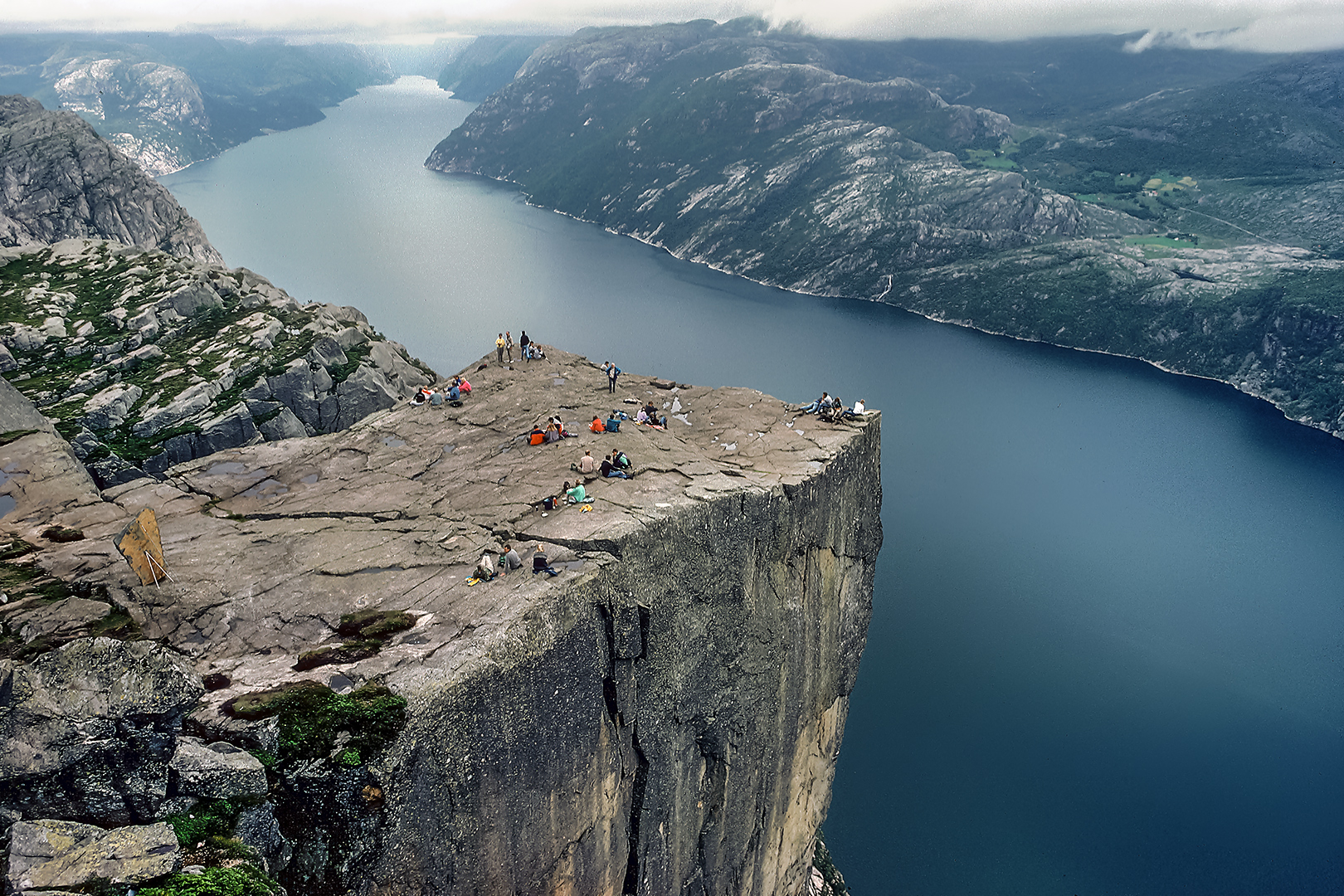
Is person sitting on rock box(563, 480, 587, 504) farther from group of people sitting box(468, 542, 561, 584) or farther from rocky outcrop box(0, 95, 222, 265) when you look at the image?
rocky outcrop box(0, 95, 222, 265)

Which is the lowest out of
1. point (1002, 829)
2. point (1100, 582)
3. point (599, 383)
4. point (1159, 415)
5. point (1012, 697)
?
point (1002, 829)

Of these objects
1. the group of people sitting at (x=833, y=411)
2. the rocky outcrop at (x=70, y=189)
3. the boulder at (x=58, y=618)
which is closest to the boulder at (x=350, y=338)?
the boulder at (x=58, y=618)

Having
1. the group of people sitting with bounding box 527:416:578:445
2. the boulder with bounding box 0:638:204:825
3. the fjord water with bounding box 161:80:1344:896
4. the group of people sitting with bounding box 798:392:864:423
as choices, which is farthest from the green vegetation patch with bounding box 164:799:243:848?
the group of people sitting with bounding box 798:392:864:423

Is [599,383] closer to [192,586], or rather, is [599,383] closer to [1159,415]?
[192,586]

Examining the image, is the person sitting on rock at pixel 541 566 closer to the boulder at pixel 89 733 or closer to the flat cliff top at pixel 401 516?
the flat cliff top at pixel 401 516

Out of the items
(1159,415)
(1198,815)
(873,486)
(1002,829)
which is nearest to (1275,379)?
(1159,415)

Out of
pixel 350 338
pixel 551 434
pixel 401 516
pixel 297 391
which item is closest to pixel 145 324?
pixel 350 338

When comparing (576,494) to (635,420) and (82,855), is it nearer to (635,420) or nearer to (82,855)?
(635,420)
